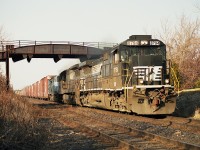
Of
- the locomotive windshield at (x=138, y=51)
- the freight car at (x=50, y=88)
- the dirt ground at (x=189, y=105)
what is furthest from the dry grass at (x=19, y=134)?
the freight car at (x=50, y=88)

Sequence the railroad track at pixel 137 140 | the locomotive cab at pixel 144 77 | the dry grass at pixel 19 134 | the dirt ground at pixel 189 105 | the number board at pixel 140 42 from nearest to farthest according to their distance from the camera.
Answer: the dry grass at pixel 19 134
the railroad track at pixel 137 140
the locomotive cab at pixel 144 77
the number board at pixel 140 42
the dirt ground at pixel 189 105

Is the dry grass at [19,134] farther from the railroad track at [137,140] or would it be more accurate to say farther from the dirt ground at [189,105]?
the dirt ground at [189,105]

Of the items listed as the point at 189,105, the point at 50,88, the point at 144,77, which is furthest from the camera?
the point at 50,88

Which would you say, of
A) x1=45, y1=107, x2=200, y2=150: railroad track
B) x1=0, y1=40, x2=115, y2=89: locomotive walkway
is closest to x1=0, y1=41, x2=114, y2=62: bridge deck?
x1=0, y1=40, x2=115, y2=89: locomotive walkway

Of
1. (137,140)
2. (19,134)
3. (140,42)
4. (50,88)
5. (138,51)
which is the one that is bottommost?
(137,140)

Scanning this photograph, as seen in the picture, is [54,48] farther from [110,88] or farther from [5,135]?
[5,135]

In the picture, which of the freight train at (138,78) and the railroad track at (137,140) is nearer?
the railroad track at (137,140)

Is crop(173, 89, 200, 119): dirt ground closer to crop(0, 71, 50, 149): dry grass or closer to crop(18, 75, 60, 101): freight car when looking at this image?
crop(0, 71, 50, 149): dry grass

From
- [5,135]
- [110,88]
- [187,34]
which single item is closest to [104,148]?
[5,135]

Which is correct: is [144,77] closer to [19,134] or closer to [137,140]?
[137,140]

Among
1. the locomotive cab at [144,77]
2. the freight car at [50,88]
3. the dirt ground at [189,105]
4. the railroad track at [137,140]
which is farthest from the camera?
the freight car at [50,88]

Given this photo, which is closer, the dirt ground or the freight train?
the freight train

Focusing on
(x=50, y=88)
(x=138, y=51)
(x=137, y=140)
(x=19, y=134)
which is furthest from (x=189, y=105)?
(x=50, y=88)

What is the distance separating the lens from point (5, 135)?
302 inches
